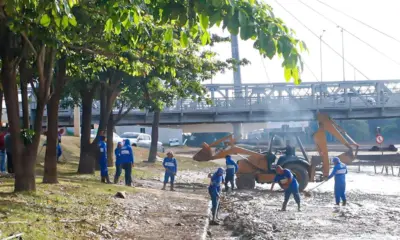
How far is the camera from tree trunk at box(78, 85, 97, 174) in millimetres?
25578

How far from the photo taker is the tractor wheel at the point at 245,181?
25.1 metres

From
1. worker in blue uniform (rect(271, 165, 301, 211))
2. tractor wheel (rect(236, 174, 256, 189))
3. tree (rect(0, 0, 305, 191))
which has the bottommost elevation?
tractor wheel (rect(236, 174, 256, 189))

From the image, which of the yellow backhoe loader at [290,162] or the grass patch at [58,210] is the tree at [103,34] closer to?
the grass patch at [58,210]

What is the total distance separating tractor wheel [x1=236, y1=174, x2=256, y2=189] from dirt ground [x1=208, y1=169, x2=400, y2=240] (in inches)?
15.1

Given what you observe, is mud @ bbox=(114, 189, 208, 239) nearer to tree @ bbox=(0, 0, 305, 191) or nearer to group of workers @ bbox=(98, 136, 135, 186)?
group of workers @ bbox=(98, 136, 135, 186)

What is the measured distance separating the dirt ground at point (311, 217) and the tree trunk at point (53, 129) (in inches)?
190

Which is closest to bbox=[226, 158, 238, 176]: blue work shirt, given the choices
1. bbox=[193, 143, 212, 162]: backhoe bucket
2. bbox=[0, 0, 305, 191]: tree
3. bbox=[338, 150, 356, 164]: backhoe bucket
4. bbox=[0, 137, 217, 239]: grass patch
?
bbox=[193, 143, 212, 162]: backhoe bucket

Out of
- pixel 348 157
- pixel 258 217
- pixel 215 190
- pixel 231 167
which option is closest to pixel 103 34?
pixel 215 190

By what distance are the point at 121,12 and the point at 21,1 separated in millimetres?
2318

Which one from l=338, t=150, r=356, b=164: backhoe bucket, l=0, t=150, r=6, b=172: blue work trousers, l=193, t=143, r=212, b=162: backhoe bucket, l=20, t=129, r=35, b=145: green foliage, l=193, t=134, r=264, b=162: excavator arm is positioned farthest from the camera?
l=193, t=143, r=212, b=162: backhoe bucket

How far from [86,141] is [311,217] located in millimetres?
12165

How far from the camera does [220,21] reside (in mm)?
6699

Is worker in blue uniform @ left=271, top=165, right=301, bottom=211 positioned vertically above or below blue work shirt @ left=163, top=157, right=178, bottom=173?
below

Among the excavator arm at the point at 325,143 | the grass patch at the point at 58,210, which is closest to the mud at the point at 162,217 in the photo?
the grass patch at the point at 58,210
